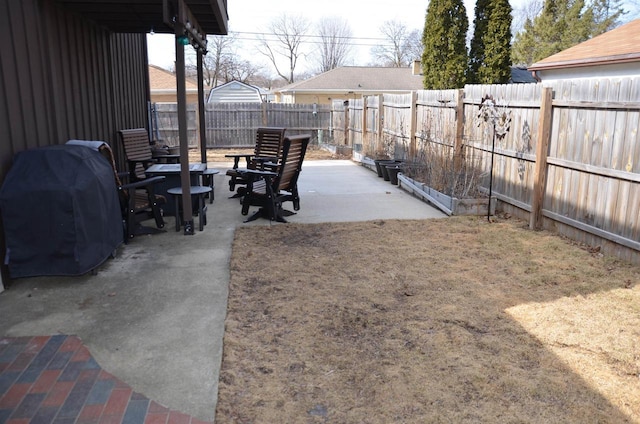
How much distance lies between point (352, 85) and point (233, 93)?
6.44 metres

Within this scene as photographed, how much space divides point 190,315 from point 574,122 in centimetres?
449

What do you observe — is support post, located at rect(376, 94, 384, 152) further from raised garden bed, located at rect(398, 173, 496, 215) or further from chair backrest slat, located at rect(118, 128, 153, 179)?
chair backrest slat, located at rect(118, 128, 153, 179)

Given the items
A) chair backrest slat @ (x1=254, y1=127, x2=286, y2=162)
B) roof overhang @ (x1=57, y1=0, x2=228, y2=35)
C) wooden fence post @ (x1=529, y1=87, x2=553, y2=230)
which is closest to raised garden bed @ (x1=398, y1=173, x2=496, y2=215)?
wooden fence post @ (x1=529, y1=87, x2=553, y2=230)

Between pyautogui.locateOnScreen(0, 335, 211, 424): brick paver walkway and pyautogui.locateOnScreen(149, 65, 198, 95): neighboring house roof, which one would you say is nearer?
pyautogui.locateOnScreen(0, 335, 211, 424): brick paver walkway

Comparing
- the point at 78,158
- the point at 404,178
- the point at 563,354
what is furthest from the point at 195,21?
the point at 563,354

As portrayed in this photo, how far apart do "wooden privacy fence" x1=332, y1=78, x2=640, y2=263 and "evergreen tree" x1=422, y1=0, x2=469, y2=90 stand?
6248 mm

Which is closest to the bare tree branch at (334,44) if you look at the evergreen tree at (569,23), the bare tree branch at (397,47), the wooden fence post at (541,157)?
the bare tree branch at (397,47)

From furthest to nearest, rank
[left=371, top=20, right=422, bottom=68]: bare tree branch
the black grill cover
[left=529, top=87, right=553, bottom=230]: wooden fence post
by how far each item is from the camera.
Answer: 1. [left=371, top=20, right=422, bottom=68]: bare tree branch
2. [left=529, top=87, right=553, bottom=230]: wooden fence post
3. the black grill cover

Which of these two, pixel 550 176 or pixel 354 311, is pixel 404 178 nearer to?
pixel 550 176

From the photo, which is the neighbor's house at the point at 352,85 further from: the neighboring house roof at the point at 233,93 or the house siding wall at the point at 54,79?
the house siding wall at the point at 54,79

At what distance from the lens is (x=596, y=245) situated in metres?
5.27

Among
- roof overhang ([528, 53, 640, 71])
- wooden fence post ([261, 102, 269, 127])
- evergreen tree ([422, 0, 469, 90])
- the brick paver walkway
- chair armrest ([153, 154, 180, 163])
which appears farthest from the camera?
wooden fence post ([261, 102, 269, 127])

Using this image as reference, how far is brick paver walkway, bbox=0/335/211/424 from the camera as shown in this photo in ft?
7.94

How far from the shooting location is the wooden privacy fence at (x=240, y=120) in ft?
53.9
